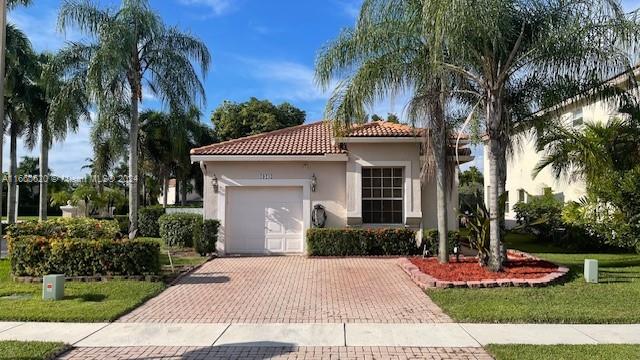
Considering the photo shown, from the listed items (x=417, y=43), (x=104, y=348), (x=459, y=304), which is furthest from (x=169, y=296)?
(x=417, y=43)

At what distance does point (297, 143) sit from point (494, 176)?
25.9 ft

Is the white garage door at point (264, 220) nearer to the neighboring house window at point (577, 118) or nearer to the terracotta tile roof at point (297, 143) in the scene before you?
the terracotta tile roof at point (297, 143)

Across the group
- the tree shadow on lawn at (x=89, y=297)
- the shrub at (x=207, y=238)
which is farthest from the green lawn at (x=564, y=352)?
the shrub at (x=207, y=238)

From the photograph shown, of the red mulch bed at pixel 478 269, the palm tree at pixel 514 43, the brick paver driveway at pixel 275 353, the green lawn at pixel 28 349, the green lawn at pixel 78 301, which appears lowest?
the brick paver driveway at pixel 275 353

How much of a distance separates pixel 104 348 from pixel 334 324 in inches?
122

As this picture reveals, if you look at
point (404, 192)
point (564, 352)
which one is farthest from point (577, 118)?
point (564, 352)

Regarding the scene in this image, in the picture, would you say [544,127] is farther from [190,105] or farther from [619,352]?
[190,105]

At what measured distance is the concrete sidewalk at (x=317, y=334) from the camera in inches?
272

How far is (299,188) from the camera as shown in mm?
17109

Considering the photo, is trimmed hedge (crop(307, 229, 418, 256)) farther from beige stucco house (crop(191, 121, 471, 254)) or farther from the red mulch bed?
the red mulch bed

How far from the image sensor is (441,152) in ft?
44.4

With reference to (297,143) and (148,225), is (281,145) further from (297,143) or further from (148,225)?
(148,225)

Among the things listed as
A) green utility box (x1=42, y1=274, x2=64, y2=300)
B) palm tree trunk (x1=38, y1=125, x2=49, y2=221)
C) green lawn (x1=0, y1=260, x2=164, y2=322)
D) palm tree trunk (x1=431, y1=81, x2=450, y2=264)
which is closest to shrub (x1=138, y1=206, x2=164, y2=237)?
palm tree trunk (x1=38, y1=125, x2=49, y2=221)

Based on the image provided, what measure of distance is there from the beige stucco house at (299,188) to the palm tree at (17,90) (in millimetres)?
11289
